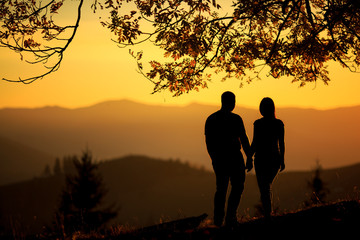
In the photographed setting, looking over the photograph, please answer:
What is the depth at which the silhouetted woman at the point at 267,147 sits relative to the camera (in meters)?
7.80

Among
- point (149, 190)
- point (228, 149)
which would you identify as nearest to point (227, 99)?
point (228, 149)

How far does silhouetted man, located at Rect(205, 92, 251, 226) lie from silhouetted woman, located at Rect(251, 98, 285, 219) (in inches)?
27.0

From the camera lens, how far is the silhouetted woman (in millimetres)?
7805

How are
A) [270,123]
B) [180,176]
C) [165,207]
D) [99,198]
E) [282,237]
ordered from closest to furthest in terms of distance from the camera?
[282,237] → [270,123] → [99,198] → [165,207] → [180,176]

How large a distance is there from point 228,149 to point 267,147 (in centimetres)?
114

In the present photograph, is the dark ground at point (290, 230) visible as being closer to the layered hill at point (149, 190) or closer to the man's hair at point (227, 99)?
the man's hair at point (227, 99)

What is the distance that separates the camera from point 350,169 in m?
96.1

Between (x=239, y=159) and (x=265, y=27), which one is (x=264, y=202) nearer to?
(x=239, y=159)

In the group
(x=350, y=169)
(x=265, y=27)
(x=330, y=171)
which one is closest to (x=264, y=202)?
(x=265, y=27)

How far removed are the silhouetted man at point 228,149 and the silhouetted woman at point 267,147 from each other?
0.69 metres

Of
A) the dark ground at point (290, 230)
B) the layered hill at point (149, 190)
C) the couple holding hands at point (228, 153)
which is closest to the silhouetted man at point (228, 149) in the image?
the couple holding hands at point (228, 153)

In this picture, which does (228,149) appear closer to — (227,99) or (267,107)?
(227,99)

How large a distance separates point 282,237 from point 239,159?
168 centimetres

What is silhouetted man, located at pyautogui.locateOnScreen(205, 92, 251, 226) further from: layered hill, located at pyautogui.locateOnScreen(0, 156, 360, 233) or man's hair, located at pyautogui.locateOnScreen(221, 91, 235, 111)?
layered hill, located at pyautogui.locateOnScreen(0, 156, 360, 233)
